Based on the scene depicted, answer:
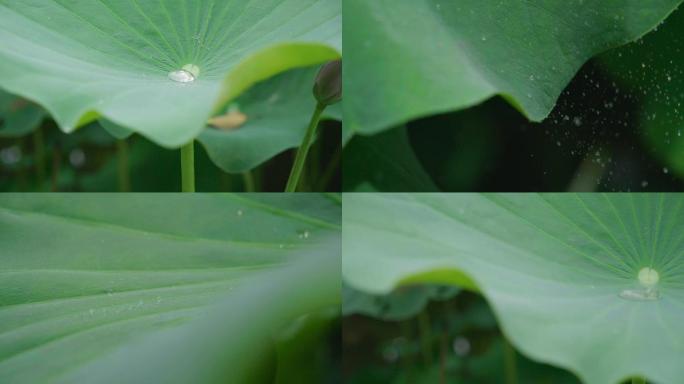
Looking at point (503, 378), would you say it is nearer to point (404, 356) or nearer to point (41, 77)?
point (404, 356)

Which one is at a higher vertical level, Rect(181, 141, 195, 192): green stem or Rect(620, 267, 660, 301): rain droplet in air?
Rect(181, 141, 195, 192): green stem

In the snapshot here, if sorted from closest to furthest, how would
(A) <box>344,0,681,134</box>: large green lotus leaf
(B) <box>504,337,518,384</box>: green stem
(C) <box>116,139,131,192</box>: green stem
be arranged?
(A) <box>344,0,681,134</box>: large green lotus leaf, (C) <box>116,139,131,192</box>: green stem, (B) <box>504,337,518,384</box>: green stem

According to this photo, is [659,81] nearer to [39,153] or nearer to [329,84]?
[329,84]

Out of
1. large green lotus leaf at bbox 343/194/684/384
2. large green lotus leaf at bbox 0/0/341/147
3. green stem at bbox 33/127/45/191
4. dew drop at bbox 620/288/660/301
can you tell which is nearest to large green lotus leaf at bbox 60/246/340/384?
large green lotus leaf at bbox 343/194/684/384

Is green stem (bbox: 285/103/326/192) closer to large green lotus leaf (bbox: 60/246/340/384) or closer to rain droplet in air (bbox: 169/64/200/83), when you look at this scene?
rain droplet in air (bbox: 169/64/200/83)

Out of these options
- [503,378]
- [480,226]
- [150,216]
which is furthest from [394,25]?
[503,378]

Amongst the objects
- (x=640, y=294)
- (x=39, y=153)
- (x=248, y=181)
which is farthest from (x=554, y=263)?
(x=39, y=153)
